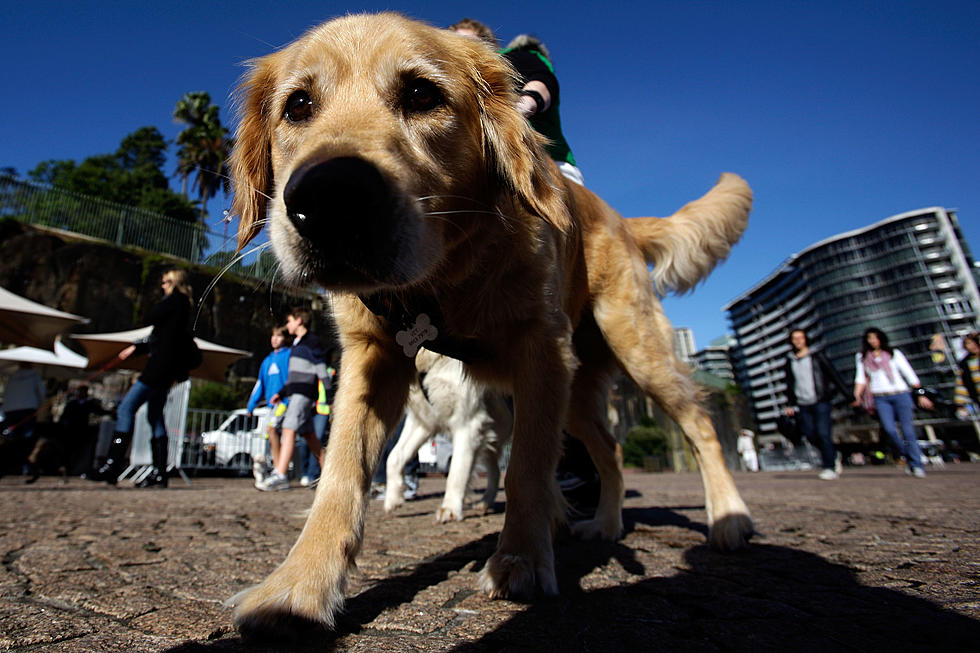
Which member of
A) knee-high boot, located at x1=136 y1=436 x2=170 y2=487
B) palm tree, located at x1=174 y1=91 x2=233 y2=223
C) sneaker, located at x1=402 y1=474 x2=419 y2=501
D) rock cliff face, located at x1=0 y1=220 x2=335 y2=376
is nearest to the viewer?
sneaker, located at x1=402 y1=474 x2=419 y2=501

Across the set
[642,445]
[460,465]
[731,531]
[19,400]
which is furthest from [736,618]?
[642,445]

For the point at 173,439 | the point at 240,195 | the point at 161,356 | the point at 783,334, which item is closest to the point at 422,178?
the point at 240,195

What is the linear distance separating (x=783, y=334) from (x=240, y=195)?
431 feet

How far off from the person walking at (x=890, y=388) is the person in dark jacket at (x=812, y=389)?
26.2 inches

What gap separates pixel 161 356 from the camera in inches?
261

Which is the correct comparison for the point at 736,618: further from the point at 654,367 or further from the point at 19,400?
the point at 19,400

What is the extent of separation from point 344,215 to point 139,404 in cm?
670

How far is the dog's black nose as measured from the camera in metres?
1.29

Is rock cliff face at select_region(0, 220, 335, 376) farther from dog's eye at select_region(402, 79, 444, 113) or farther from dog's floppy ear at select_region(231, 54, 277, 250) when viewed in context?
dog's eye at select_region(402, 79, 444, 113)

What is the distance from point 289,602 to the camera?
4.24ft

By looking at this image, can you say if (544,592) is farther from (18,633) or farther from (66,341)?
(66,341)

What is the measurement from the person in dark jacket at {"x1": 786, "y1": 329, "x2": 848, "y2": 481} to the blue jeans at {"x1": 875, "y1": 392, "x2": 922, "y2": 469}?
32.6 inches

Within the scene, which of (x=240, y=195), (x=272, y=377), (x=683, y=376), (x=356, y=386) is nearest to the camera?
(x=356, y=386)

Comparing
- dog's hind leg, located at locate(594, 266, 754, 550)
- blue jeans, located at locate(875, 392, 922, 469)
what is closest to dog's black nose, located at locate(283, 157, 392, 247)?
dog's hind leg, located at locate(594, 266, 754, 550)
